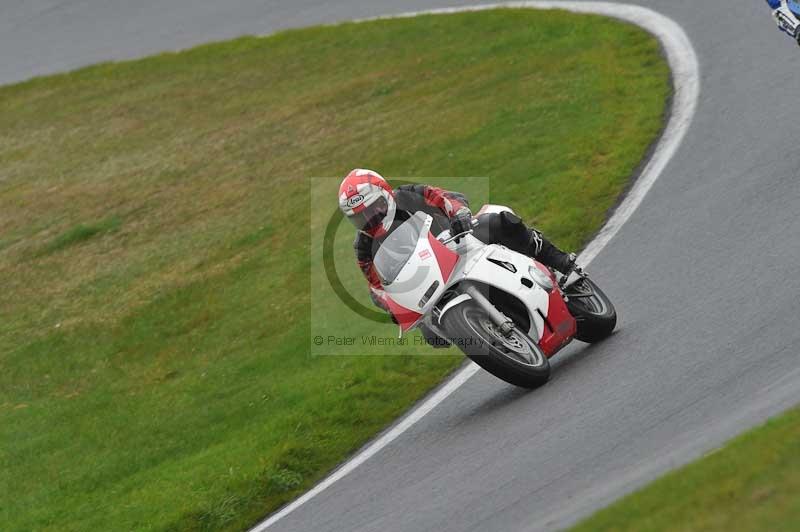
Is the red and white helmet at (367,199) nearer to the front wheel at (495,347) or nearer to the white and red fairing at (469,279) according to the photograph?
the white and red fairing at (469,279)

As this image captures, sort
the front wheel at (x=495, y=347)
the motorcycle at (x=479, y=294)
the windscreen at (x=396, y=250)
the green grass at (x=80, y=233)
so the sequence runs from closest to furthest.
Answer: the front wheel at (x=495, y=347), the motorcycle at (x=479, y=294), the windscreen at (x=396, y=250), the green grass at (x=80, y=233)

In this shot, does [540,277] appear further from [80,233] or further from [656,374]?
[80,233]

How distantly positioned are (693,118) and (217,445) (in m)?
6.71

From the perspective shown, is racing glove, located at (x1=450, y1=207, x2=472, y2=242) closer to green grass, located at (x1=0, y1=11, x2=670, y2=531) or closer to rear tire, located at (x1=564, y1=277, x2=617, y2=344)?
rear tire, located at (x1=564, y1=277, x2=617, y2=344)

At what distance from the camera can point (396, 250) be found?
9.25 metres

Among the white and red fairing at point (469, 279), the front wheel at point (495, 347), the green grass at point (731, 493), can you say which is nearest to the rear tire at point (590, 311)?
the white and red fairing at point (469, 279)

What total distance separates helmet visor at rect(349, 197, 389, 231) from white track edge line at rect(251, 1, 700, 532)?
1.51 metres

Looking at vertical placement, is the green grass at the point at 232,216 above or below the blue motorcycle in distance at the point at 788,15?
below

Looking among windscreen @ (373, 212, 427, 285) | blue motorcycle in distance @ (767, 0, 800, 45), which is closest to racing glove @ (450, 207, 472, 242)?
windscreen @ (373, 212, 427, 285)

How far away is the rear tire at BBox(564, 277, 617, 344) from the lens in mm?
9688

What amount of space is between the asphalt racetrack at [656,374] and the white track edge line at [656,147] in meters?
0.13

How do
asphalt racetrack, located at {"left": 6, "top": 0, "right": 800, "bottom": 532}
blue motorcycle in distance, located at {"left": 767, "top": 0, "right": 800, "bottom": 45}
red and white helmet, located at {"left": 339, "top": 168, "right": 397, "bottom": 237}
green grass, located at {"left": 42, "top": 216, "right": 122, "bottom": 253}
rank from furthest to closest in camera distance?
green grass, located at {"left": 42, "top": 216, "right": 122, "bottom": 253}, blue motorcycle in distance, located at {"left": 767, "top": 0, "right": 800, "bottom": 45}, red and white helmet, located at {"left": 339, "top": 168, "right": 397, "bottom": 237}, asphalt racetrack, located at {"left": 6, "top": 0, "right": 800, "bottom": 532}

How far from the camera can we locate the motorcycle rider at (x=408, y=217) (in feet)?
30.0

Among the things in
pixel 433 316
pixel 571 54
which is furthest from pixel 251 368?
pixel 571 54
